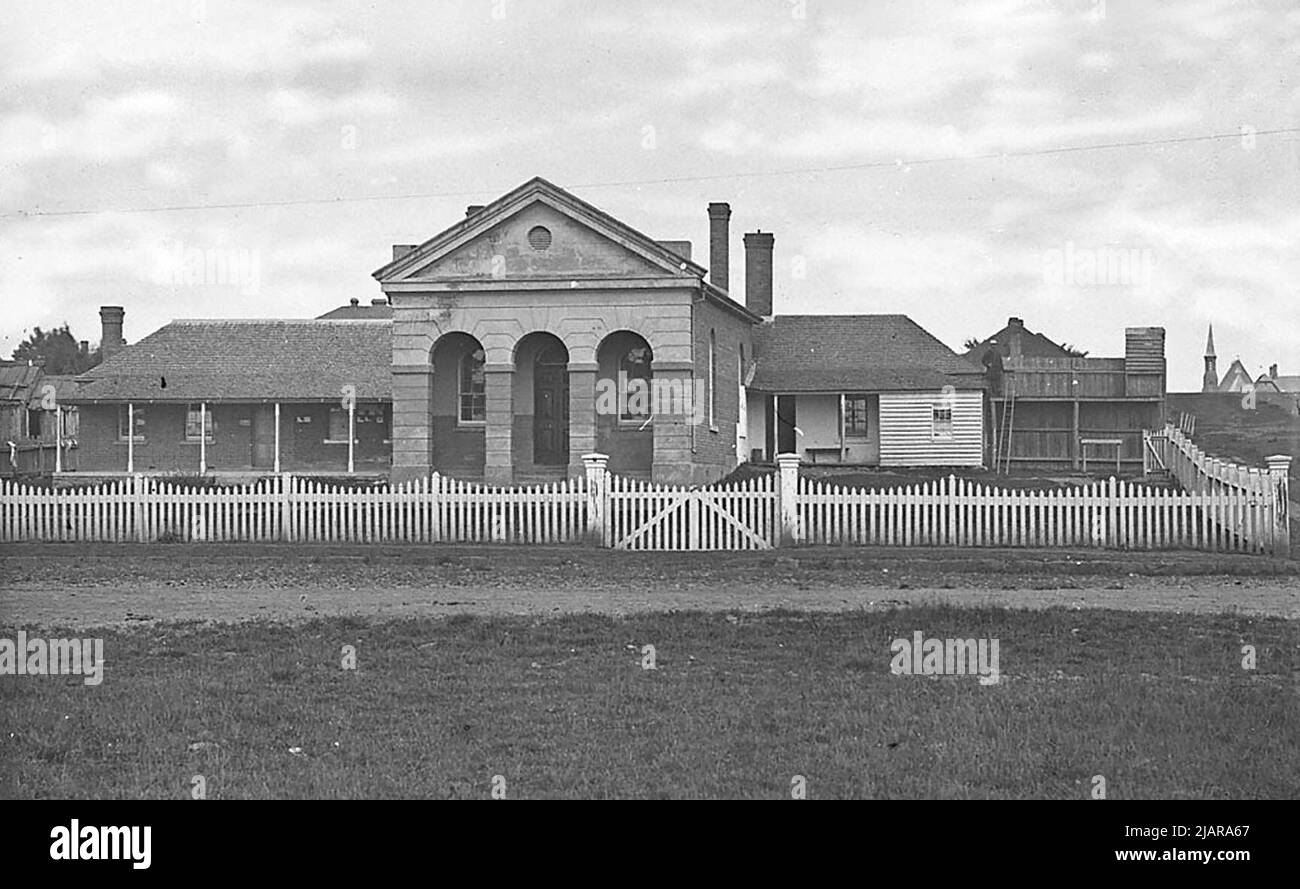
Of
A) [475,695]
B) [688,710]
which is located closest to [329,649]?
[475,695]

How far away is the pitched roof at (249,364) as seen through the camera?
39.1 m

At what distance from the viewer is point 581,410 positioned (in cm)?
3083

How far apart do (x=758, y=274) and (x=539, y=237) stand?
15554mm

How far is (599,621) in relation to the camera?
42.3 ft

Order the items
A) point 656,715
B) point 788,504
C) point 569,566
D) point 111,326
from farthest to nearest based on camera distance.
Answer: point 111,326 → point 788,504 → point 569,566 → point 656,715

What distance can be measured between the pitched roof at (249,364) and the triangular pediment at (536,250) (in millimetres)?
8389

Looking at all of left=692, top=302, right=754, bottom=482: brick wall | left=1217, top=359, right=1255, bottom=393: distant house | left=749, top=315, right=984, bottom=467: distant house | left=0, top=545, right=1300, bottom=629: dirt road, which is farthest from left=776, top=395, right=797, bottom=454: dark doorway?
left=1217, top=359, right=1255, bottom=393: distant house

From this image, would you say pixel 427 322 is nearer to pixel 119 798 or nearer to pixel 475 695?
pixel 475 695

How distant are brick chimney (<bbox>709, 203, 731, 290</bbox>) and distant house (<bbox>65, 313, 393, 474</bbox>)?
30.8 feet

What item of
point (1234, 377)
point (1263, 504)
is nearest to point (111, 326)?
point (1263, 504)

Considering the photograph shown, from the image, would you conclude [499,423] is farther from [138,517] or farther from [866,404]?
[866,404]

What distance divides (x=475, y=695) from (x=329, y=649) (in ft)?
7.32

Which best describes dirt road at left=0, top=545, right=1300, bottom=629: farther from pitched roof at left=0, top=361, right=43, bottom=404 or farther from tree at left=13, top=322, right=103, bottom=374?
tree at left=13, top=322, right=103, bottom=374

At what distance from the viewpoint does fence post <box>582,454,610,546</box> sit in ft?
74.9
